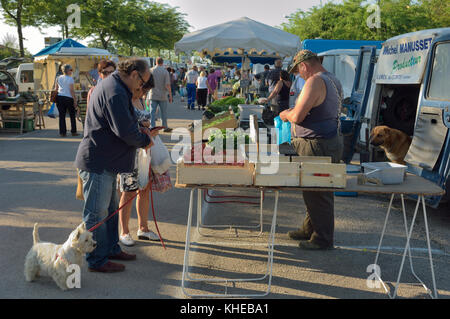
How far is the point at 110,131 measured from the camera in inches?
152

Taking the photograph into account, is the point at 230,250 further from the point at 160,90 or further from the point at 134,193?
the point at 160,90

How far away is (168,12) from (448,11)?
30395 millimetres

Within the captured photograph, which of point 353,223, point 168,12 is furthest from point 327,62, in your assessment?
point 168,12

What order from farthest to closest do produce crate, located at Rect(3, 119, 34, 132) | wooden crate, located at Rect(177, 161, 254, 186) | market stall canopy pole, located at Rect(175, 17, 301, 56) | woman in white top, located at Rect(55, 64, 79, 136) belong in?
produce crate, located at Rect(3, 119, 34, 132)
woman in white top, located at Rect(55, 64, 79, 136)
market stall canopy pole, located at Rect(175, 17, 301, 56)
wooden crate, located at Rect(177, 161, 254, 186)

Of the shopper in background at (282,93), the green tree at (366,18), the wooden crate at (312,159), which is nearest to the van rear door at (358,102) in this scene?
the shopper in background at (282,93)

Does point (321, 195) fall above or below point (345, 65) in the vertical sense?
below

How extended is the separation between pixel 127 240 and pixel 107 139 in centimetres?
156

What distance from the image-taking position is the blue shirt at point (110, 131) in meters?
3.69

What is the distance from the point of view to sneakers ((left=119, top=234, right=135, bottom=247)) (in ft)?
16.2

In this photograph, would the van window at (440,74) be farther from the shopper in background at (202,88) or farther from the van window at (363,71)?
the shopper in background at (202,88)

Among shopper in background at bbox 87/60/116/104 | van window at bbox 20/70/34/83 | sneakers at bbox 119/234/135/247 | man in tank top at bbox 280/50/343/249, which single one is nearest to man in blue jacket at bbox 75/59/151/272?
sneakers at bbox 119/234/135/247

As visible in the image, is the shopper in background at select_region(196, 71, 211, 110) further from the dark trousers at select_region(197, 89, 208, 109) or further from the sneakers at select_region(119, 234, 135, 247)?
the sneakers at select_region(119, 234, 135, 247)

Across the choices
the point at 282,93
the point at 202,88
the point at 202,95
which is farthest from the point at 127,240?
the point at 202,95
